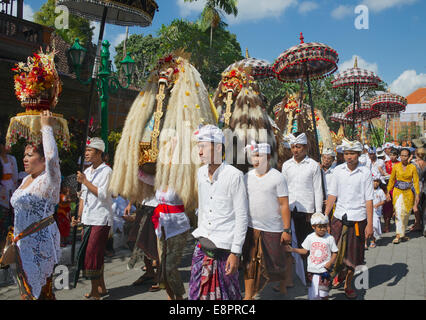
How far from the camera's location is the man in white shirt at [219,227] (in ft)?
10.1

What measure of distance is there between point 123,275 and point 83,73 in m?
11.7

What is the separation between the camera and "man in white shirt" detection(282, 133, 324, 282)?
4.89m

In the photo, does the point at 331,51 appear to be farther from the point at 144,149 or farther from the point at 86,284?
the point at 86,284

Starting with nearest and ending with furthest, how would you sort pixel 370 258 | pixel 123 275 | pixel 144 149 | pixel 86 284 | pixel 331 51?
pixel 144 149 < pixel 86 284 < pixel 123 275 < pixel 331 51 < pixel 370 258

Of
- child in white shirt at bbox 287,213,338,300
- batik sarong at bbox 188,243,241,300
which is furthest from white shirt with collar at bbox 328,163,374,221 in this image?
batik sarong at bbox 188,243,241,300

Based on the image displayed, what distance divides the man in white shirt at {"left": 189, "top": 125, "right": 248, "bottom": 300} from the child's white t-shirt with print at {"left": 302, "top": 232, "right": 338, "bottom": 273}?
1.24 meters

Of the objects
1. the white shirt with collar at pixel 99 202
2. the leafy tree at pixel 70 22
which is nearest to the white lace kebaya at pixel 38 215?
the white shirt with collar at pixel 99 202

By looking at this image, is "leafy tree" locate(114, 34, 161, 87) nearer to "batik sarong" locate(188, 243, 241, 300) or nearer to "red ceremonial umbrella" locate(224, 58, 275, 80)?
"red ceremonial umbrella" locate(224, 58, 275, 80)

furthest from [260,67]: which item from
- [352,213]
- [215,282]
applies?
Answer: [215,282]

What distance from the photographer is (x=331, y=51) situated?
604 cm

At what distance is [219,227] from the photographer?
3.13 meters

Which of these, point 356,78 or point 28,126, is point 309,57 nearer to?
point 356,78

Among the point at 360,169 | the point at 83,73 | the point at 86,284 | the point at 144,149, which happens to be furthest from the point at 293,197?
the point at 83,73

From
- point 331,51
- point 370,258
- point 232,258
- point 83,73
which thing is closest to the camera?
point 232,258
